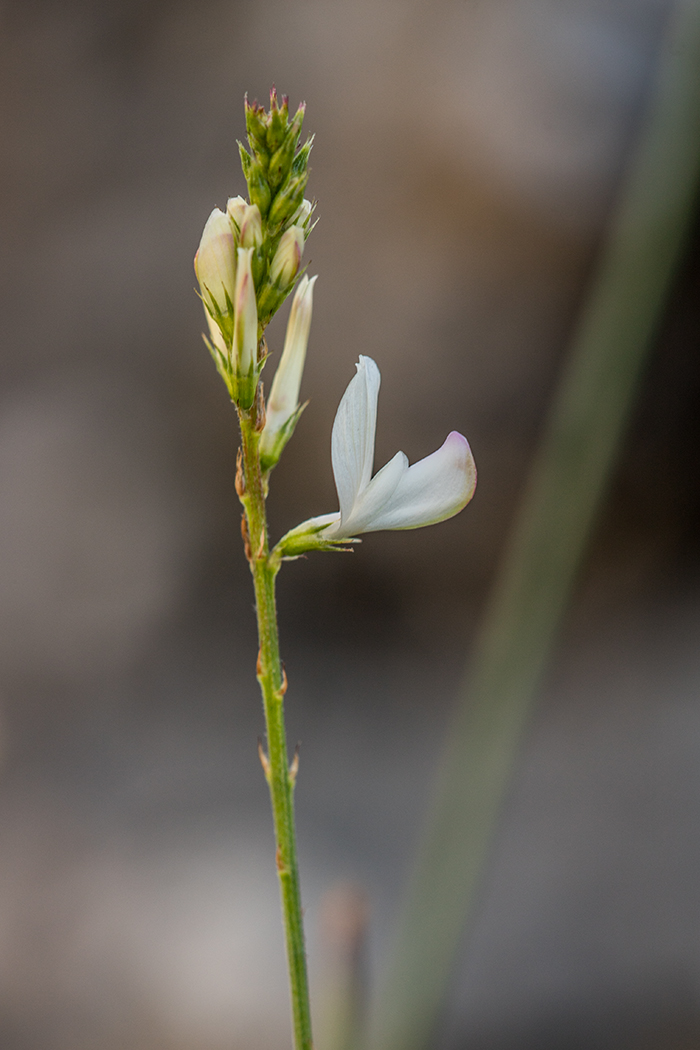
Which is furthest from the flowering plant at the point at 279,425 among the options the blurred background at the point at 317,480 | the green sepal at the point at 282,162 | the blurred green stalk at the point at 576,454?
the blurred background at the point at 317,480

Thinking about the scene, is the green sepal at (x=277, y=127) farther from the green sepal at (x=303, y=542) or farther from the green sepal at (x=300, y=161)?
the green sepal at (x=303, y=542)

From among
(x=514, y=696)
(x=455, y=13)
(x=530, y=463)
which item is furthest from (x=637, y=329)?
(x=455, y=13)

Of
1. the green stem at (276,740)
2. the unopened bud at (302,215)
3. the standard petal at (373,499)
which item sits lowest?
the green stem at (276,740)

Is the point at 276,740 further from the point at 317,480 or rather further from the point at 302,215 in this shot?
the point at 317,480

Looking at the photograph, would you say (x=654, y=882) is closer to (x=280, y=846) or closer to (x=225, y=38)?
(x=280, y=846)

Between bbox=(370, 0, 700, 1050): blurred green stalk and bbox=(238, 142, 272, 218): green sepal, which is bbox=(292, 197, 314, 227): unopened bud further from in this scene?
bbox=(370, 0, 700, 1050): blurred green stalk

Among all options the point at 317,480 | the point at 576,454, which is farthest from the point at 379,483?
the point at 317,480
